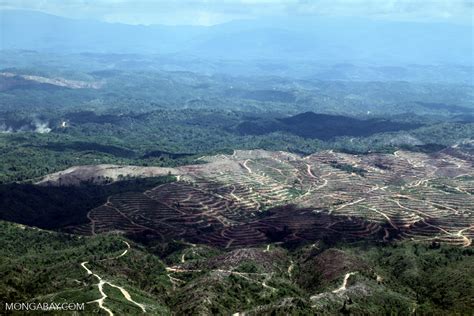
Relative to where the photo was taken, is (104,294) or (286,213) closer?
(104,294)

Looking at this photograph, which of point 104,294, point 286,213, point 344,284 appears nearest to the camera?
point 104,294

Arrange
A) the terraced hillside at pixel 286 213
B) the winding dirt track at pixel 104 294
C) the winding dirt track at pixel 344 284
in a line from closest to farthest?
the winding dirt track at pixel 104 294 → the winding dirt track at pixel 344 284 → the terraced hillside at pixel 286 213

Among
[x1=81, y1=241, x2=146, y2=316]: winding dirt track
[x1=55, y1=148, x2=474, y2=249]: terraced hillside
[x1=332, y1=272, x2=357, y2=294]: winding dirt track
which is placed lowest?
[x1=55, y1=148, x2=474, y2=249]: terraced hillside

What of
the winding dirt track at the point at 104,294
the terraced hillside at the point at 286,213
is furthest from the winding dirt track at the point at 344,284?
the terraced hillside at the point at 286,213

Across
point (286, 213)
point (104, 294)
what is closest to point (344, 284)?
point (104, 294)

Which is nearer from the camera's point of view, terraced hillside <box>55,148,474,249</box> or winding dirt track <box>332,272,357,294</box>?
winding dirt track <box>332,272,357,294</box>

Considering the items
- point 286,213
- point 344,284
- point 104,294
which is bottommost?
point 286,213

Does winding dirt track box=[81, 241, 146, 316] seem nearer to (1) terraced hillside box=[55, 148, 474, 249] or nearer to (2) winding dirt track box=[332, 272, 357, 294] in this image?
(2) winding dirt track box=[332, 272, 357, 294]

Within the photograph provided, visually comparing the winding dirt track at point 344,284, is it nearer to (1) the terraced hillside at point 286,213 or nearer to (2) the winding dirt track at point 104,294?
(2) the winding dirt track at point 104,294

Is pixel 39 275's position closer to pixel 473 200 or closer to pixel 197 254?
pixel 197 254

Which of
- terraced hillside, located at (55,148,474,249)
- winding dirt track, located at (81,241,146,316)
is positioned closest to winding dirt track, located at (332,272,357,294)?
winding dirt track, located at (81,241,146,316)

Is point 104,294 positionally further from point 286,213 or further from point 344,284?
point 286,213
